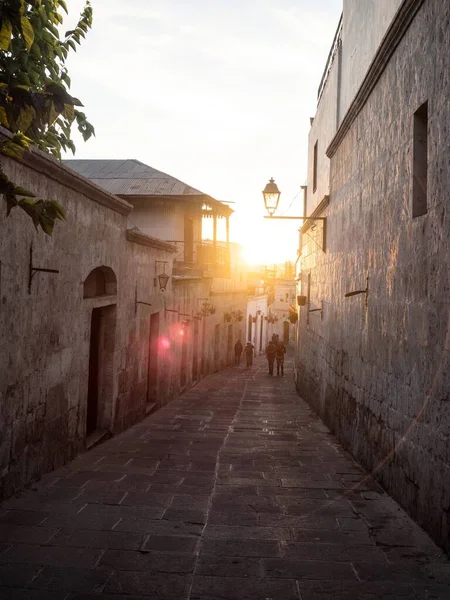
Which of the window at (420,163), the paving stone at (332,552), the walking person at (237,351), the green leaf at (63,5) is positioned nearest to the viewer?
the paving stone at (332,552)

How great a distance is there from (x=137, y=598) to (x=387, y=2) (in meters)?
7.67

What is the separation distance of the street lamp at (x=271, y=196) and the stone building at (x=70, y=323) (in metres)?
2.59

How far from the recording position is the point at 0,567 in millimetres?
4004

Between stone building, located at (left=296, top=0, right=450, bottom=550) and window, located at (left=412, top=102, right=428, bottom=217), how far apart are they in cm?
1

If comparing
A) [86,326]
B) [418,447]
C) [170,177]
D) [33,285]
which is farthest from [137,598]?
[170,177]

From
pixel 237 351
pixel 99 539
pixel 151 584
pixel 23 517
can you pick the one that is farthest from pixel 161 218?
pixel 151 584

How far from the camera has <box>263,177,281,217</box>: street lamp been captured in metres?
12.7

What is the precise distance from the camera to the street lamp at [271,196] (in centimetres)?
1273

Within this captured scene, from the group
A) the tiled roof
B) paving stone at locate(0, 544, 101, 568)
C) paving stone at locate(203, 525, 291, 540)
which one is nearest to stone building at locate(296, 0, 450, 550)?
paving stone at locate(203, 525, 291, 540)

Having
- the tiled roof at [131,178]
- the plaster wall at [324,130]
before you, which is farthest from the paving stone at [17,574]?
the tiled roof at [131,178]

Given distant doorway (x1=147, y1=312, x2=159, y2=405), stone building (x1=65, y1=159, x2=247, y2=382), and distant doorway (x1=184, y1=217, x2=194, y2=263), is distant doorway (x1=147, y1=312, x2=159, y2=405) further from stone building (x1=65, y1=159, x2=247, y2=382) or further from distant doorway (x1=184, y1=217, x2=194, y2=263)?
distant doorway (x1=184, y1=217, x2=194, y2=263)

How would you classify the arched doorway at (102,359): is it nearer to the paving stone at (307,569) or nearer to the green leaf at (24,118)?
the green leaf at (24,118)

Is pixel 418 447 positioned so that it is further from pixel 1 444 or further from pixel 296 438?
pixel 296 438

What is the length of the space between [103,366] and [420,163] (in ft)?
20.3
